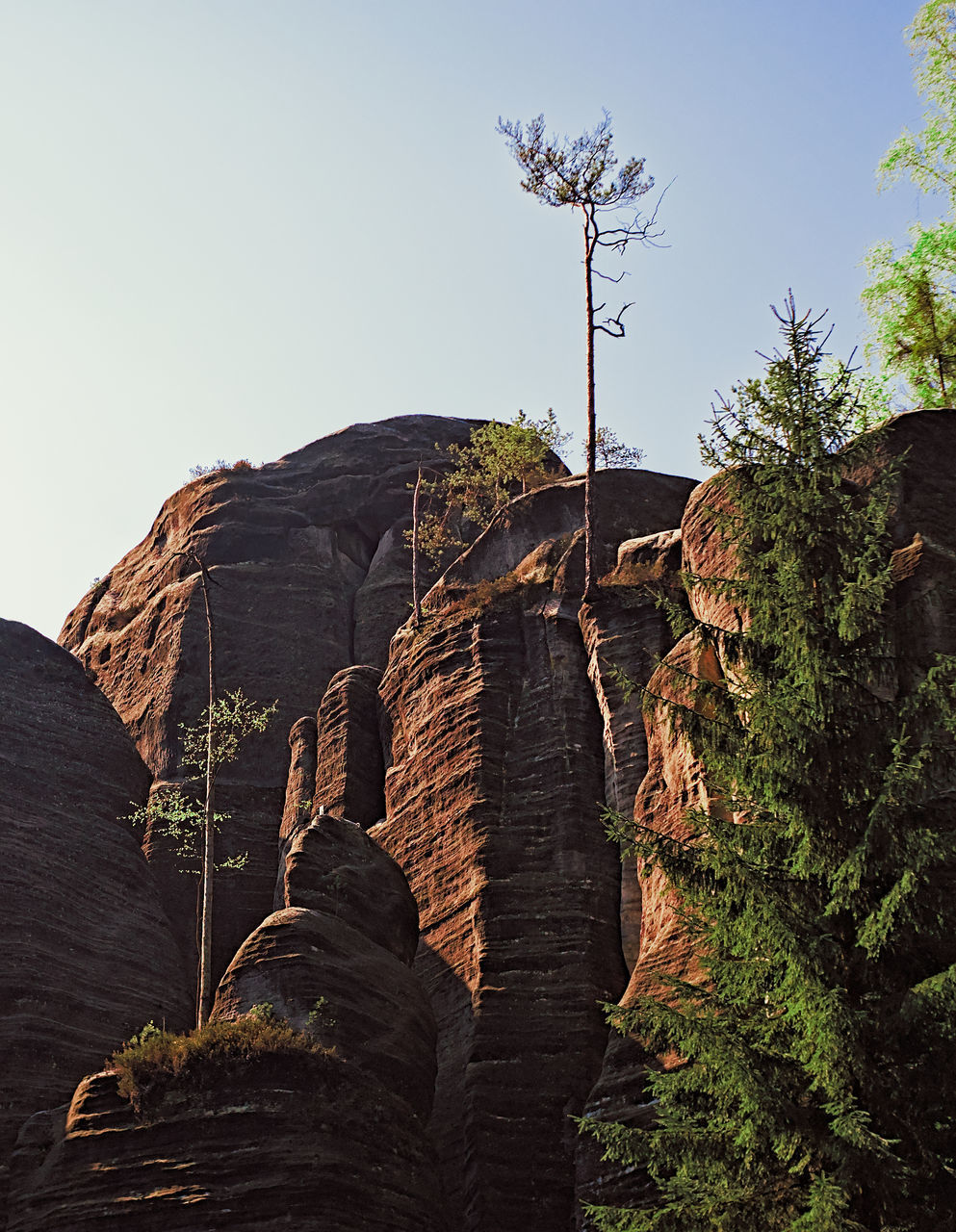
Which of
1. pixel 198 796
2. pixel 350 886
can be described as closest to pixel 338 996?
pixel 350 886

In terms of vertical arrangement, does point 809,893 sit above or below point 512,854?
below

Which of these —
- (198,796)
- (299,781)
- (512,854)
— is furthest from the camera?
(198,796)

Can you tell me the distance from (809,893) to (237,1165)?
11.6 meters

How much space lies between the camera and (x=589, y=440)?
111 feet

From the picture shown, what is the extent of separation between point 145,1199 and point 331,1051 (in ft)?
13.9

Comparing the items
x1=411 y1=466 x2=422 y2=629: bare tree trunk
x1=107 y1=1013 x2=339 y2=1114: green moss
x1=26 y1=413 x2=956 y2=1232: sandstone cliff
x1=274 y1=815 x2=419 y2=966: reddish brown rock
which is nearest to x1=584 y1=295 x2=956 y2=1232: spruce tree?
x1=26 y1=413 x2=956 y2=1232: sandstone cliff

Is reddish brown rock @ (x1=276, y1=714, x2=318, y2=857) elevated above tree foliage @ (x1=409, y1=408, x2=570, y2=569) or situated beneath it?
situated beneath

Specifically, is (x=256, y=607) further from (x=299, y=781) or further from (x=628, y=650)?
(x=628, y=650)

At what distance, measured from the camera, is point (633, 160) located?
3734cm

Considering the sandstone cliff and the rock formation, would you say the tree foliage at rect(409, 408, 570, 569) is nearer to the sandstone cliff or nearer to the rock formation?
the sandstone cliff

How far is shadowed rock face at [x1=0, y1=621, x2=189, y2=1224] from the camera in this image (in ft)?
90.3

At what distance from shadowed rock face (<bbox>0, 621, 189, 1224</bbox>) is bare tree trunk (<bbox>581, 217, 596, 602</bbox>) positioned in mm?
15019

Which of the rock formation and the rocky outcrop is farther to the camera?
the rocky outcrop

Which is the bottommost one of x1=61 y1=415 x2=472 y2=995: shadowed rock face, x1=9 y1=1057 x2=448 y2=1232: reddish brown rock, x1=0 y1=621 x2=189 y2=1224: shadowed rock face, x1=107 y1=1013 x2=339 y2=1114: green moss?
x1=9 y1=1057 x2=448 y2=1232: reddish brown rock
